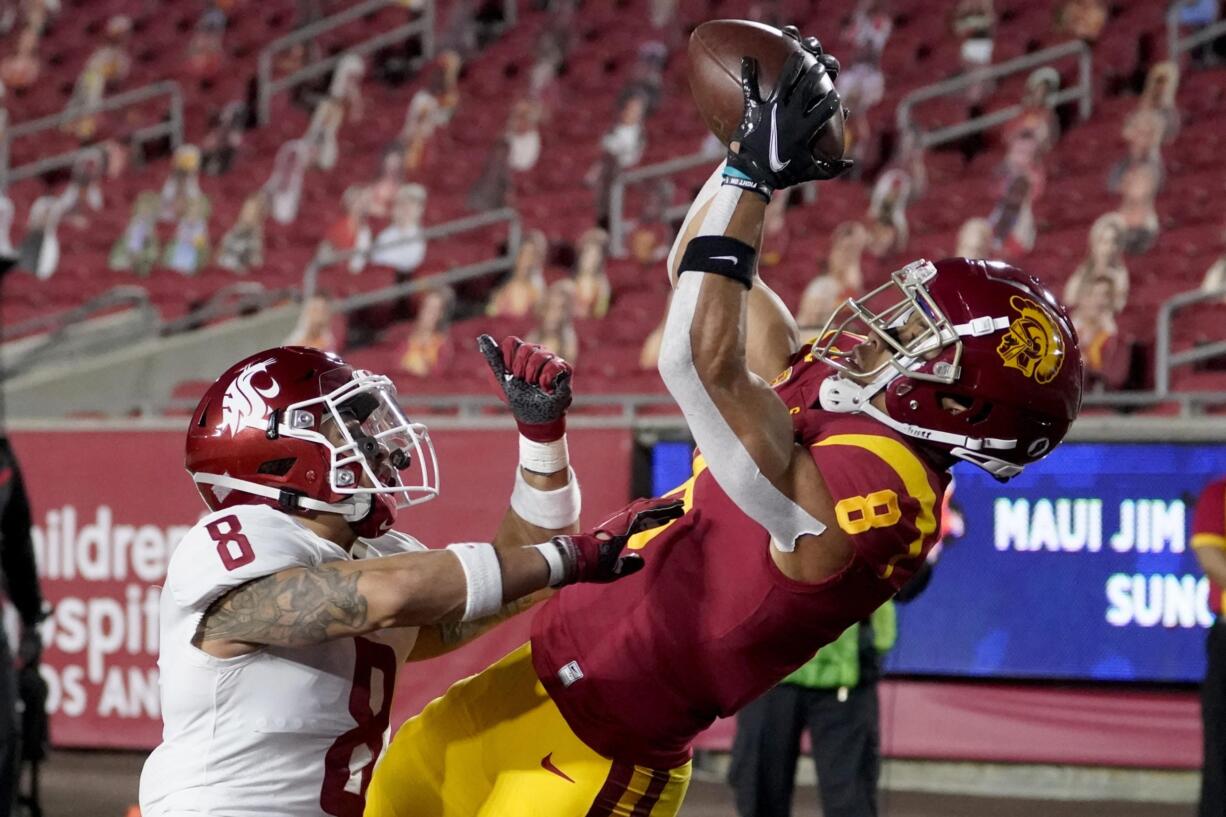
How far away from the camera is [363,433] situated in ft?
8.68

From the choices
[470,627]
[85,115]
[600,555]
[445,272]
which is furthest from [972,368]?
[85,115]

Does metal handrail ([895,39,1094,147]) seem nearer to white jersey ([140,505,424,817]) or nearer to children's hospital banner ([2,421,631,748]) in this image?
children's hospital banner ([2,421,631,748])

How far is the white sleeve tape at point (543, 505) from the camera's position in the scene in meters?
2.76

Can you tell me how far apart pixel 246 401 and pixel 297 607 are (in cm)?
39

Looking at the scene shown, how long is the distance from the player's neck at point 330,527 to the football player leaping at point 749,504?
1.11 ft

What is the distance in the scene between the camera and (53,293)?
1217cm

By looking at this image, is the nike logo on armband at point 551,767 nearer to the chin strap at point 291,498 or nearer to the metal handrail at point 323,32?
the chin strap at point 291,498

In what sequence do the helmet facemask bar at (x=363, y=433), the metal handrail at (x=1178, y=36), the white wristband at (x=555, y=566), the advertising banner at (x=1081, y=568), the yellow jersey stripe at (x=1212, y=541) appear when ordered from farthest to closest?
the metal handrail at (x=1178, y=36) < the advertising banner at (x=1081, y=568) < the yellow jersey stripe at (x=1212, y=541) < the helmet facemask bar at (x=363, y=433) < the white wristband at (x=555, y=566)

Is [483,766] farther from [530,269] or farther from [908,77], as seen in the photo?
[908,77]

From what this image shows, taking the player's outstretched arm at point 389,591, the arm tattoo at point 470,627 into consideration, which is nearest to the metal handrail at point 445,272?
the arm tattoo at point 470,627

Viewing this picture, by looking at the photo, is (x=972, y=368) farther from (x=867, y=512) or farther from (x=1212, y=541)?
(x=1212, y=541)

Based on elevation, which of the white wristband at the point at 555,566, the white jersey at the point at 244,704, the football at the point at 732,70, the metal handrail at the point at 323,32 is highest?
the metal handrail at the point at 323,32

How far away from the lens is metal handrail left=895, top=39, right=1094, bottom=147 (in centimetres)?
969

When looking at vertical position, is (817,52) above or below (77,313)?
above
